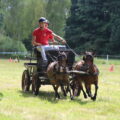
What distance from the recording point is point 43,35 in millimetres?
13828

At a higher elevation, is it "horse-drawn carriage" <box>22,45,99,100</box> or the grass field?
"horse-drawn carriage" <box>22,45,99,100</box>

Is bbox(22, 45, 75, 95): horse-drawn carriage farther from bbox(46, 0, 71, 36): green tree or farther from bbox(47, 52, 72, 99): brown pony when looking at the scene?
bbox(46, 0, 71, 36): green tree

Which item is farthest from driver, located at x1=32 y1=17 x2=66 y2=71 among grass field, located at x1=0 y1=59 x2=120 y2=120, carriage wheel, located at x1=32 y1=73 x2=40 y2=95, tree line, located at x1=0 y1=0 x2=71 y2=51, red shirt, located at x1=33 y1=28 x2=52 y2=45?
tree line, located at x1=0 y1=0 x2=71 y2=51

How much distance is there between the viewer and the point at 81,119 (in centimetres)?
922

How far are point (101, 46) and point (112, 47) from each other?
8.24 feet

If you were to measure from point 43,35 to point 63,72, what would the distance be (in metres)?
2.25

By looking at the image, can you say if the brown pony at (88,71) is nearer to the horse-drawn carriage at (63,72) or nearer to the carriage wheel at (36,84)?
the horse-drawn carriage at (63,72)

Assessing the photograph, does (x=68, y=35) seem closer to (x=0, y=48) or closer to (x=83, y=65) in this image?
(x=0, y=48)

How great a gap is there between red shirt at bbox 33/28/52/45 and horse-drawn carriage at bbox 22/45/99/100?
435 mm

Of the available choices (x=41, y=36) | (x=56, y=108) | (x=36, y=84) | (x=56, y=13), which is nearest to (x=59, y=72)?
(x=56, y=108)

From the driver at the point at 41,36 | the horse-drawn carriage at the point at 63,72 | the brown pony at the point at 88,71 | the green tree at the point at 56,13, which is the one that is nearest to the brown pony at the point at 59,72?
the horse-drawn carriage at the point at 63,72

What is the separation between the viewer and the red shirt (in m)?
13.8

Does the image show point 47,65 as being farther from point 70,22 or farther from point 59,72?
point 70,22

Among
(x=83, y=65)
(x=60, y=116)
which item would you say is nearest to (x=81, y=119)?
(x=60, y=116)
